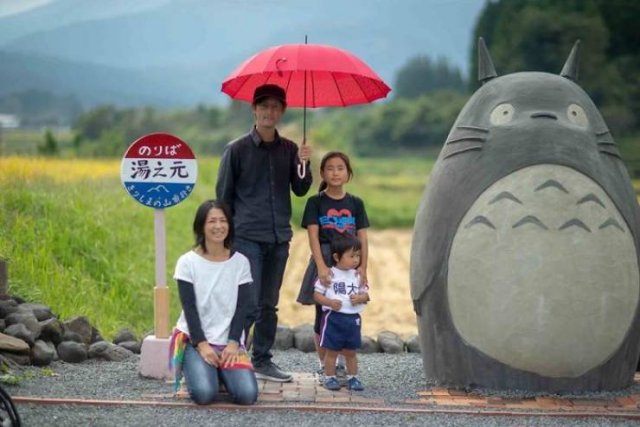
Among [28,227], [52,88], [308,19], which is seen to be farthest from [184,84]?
[28,227]

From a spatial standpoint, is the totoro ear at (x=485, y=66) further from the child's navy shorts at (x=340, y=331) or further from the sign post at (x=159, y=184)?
the sign post at (x=159, y=184)

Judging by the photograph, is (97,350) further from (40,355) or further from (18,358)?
(18,358)

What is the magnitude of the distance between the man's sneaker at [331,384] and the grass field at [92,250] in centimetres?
324

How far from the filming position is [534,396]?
570cm

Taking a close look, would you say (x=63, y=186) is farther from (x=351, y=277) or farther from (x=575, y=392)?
(x=575, y=392)

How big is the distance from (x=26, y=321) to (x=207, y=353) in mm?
2007

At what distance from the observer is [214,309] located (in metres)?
5.49

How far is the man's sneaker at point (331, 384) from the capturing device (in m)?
5.85

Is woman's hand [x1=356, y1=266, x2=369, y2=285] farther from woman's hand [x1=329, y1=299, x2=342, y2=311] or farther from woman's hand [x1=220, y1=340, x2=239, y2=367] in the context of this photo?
woman's hand [x1=220, y1=340, x2=239, y2=367]

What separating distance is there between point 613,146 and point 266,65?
2.15m

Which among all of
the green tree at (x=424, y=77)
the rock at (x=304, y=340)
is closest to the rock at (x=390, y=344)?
the rock at (x=304, y=340)

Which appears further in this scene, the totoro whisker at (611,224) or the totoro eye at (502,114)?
the totoro eye at (502,114)

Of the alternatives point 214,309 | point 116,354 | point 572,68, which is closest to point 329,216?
point 214,309

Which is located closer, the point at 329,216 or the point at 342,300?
the point at 342,300
